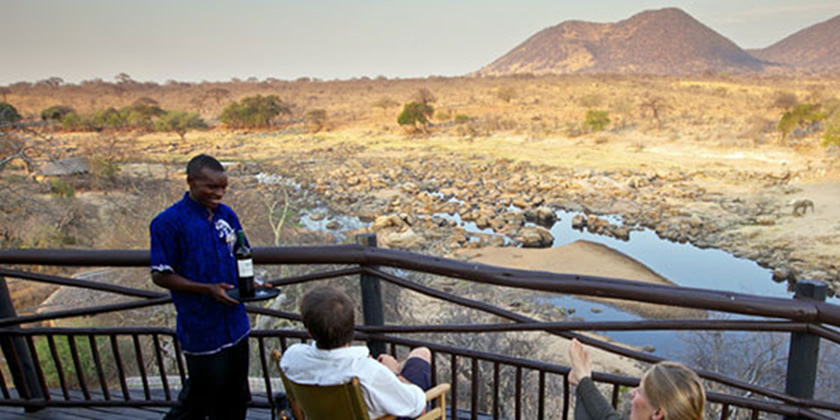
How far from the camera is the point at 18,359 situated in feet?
8.56

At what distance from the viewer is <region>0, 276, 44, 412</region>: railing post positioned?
252 centimetres

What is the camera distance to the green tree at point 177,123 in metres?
37.9

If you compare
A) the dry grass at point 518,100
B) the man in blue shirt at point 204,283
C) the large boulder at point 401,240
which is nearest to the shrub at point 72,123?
the dry grass at point 518,100

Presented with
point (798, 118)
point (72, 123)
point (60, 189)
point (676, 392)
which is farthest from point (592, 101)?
point (676, 392)

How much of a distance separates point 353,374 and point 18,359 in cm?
211

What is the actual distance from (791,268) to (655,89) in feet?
134

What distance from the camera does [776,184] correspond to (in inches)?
927

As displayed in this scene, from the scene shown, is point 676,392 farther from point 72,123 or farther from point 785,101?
point 785,101

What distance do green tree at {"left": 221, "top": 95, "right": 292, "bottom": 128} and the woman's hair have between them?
4435 cm

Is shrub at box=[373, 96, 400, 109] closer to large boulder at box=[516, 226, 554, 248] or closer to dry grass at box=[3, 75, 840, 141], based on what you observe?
dry grass at box=[3, 75, 840, 141]

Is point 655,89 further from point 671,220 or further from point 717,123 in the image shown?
point 671,220

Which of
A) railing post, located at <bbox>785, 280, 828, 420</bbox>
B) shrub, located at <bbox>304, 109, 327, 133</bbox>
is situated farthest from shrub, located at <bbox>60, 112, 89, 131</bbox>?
railing post, located at <bbox>785, 280, 828, 420</bbox>

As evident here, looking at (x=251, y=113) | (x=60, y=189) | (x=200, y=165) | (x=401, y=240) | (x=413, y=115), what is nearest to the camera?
(x=200, y=165)

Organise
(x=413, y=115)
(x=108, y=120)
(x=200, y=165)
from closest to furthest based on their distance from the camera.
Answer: (x=200, y=165) < (x=108, y=120) < (x=413, y=115)
